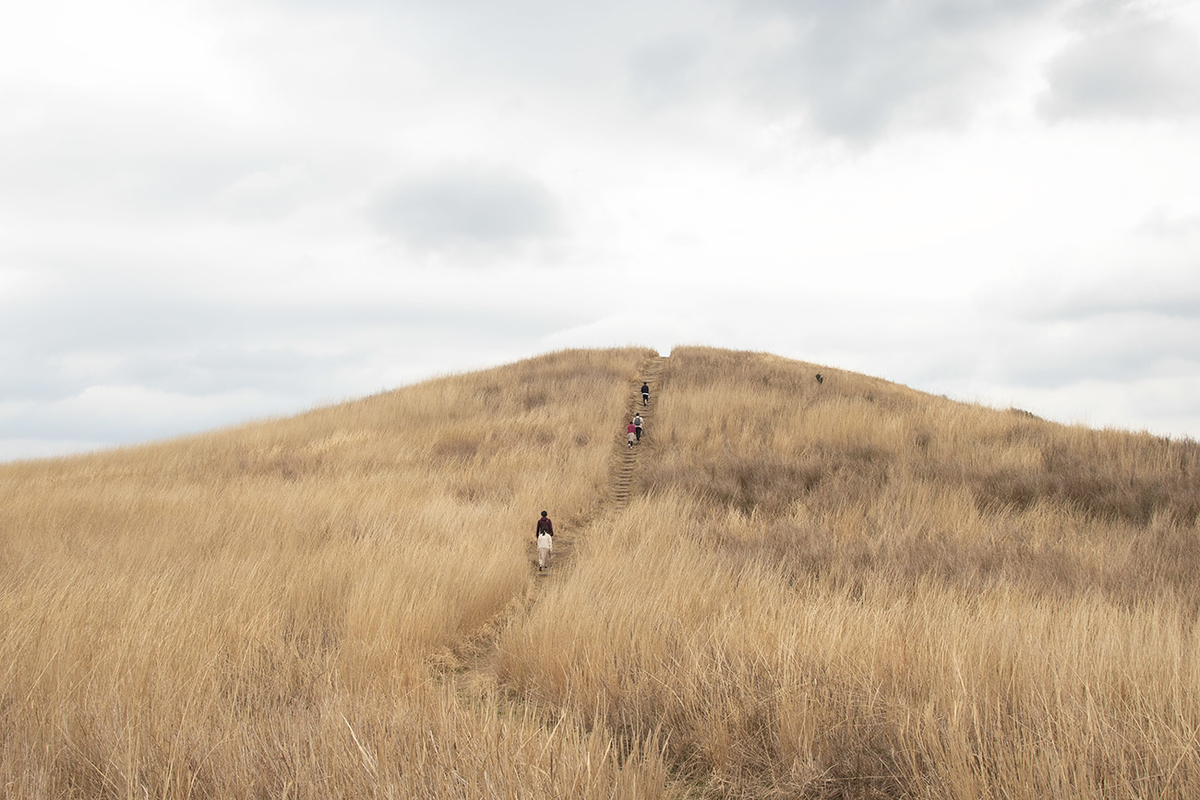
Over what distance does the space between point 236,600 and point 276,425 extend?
15.4 meters

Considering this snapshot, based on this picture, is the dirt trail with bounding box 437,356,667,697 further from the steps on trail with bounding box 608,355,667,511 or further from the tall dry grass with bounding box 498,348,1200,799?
the tall dry grass with bounding box 498,348,1200,799

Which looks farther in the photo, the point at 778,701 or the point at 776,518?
the point at 776,518

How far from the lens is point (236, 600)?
17.5ft

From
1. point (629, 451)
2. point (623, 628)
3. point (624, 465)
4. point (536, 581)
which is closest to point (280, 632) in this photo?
point (623, 628)

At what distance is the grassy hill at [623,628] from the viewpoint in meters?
2.79

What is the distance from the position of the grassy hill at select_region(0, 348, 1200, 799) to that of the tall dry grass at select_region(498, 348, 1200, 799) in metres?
0.03

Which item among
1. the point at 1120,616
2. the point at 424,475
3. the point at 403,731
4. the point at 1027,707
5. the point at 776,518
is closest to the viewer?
the point at 403,731

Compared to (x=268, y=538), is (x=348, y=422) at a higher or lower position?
higher

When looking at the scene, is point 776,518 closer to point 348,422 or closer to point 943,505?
point 943,505

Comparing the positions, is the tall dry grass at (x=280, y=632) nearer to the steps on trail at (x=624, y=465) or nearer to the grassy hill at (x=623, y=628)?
the grassy hill at (x=623, y=628)

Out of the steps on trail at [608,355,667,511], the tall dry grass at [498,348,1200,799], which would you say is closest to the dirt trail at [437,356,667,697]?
the steps on trail at [608,355,667,511]

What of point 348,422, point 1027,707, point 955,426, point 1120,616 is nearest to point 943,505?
point 1120,616

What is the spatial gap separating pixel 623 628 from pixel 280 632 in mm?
2628

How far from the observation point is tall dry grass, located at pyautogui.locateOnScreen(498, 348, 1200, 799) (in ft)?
9.62
